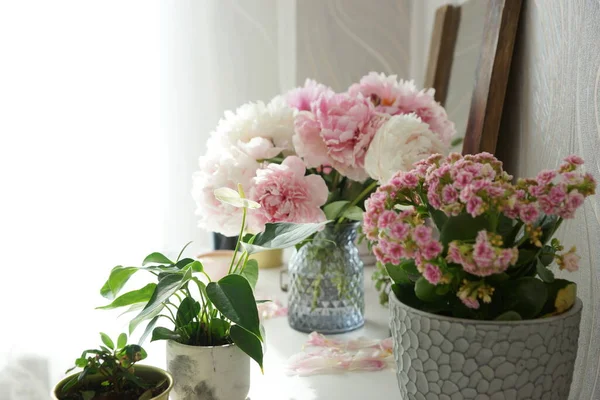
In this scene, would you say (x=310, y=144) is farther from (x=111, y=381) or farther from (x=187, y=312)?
(x=111, y=381)

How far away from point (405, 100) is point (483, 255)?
47 centimetres

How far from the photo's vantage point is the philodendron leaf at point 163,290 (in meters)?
0.62

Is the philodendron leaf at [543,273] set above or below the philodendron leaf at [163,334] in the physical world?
above

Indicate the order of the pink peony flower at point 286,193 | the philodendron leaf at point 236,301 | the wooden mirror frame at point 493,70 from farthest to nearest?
the wooden mirror frame at point 493,70
the pink peony flower at point 286,193
the philodendron leaf at point 236,301

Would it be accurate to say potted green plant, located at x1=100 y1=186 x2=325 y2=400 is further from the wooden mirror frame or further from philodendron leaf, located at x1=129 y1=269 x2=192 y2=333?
the wooden mirror frame

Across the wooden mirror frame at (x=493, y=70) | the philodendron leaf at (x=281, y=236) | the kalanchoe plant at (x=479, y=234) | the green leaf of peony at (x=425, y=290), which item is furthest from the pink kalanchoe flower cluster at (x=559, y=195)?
the wooden mirror frame at (x=493, y=70)

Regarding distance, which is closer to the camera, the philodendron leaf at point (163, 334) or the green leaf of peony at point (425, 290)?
the green leaf of peony at point (425, 290)

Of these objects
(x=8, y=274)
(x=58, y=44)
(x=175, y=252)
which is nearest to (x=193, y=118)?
(x=58, y=44)

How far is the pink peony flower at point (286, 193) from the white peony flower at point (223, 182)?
33mm

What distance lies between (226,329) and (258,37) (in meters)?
0.95

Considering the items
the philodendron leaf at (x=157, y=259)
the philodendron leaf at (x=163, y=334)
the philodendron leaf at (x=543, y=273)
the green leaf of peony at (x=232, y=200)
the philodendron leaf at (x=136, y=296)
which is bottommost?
the philodendron leaf at (x=163, y=334)

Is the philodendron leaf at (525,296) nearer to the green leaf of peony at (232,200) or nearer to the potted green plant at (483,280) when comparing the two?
the potted green plant at (483,280)

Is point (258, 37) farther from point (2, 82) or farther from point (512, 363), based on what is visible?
point (512, 363)

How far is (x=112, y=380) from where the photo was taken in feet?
2.12
